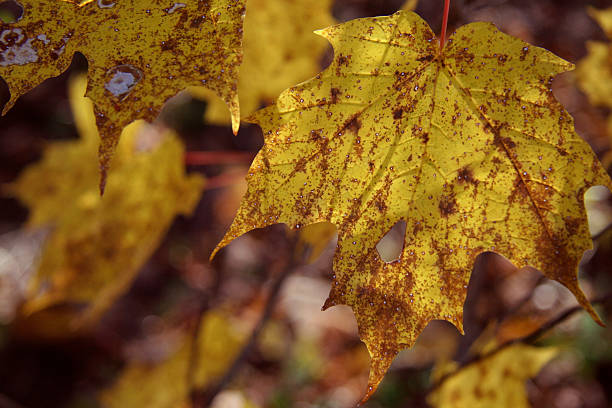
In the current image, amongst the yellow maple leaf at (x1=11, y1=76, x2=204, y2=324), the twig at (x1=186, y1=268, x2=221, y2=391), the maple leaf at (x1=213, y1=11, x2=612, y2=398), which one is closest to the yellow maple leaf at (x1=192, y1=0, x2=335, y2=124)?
the yellow maple leaf at (x1=11, y1=76, x2=204, y2=324)

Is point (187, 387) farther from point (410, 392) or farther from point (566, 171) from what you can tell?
point (566, 171)

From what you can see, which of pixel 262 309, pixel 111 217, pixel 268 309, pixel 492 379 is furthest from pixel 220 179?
pixel 492 379

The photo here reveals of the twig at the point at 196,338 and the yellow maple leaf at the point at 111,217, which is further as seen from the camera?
the twig at the point at 196,338

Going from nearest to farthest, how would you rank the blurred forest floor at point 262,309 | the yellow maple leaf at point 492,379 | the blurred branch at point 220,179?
the yellow maple leaf at point 492,379, the blurred branch at point 220,179, the blurred forest floor at point 262,309

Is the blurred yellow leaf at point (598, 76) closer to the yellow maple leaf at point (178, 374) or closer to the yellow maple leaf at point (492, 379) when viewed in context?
the yellow maple leaf at point (492, 379)

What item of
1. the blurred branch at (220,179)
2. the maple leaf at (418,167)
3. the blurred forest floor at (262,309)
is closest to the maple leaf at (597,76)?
the blurred forest floor at (262,309)

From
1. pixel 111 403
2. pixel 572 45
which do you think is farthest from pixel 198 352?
pixel 572 45

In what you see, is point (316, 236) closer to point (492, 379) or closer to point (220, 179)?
point (492, 379)
